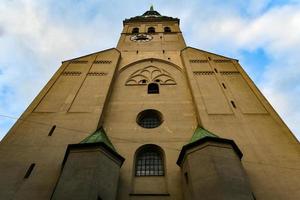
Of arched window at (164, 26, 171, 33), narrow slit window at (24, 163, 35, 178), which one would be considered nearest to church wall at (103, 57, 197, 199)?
narrow slit window at (24, 163, 35, 178)

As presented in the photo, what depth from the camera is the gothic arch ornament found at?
18.9 metres

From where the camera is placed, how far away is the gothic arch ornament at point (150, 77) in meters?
18.9

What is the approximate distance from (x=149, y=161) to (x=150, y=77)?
7696mm

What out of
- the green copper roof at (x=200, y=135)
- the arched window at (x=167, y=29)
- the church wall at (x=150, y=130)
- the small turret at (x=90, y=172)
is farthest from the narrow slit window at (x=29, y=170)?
the arched window at (x=167, y=29)

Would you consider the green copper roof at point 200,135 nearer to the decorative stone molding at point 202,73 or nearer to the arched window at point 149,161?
the arched window at point 149,161

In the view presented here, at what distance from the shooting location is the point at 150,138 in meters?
13.9

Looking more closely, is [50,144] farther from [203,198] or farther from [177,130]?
[203,198]

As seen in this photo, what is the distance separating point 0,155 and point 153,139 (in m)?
6.55

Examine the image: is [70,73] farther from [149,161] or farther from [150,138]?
[149,161]

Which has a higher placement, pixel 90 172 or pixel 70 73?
pixel 70 73

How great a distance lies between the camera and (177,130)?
1437 cm

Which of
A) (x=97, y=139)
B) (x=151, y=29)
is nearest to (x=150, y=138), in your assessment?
(x=97, y=139)

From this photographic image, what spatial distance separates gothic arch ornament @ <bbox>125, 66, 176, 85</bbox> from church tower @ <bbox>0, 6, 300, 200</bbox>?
7cm

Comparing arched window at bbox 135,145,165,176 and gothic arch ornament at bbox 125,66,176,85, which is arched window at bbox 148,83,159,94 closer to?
gothic arch ornament at bbox 125,66,176,85
